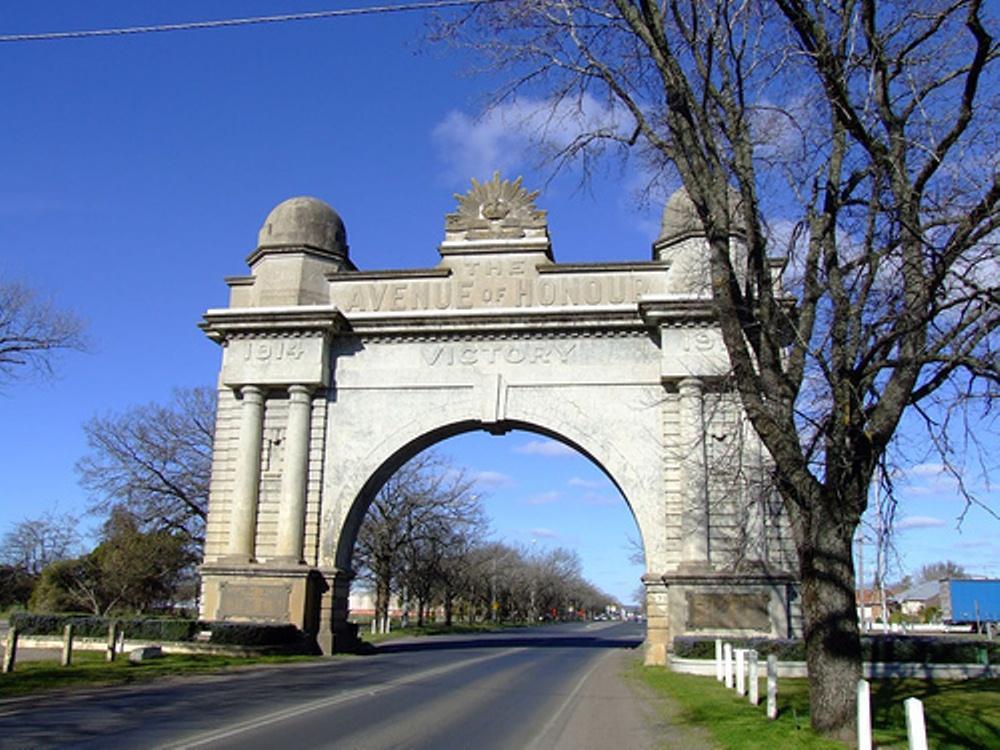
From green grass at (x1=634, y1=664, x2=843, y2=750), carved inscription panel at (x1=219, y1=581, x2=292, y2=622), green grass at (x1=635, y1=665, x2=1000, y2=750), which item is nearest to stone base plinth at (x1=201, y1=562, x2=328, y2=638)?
carved inscription panel at (x1=219, y1=581, x2=292, y2=622)

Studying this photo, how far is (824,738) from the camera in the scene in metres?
9.16

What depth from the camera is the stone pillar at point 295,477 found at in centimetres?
2248

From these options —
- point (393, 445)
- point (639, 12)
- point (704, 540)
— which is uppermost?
point (639, 12)

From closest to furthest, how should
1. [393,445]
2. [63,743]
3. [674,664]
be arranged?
[63,743] → [674,664] → [393,445]

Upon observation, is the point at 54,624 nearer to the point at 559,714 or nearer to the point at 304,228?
the point at 304,228

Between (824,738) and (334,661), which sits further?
(334,661)

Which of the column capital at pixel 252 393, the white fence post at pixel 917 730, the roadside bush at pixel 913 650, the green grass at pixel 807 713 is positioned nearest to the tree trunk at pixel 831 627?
the green grass at pixel 807 713

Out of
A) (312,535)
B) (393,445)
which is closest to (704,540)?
(393,445)

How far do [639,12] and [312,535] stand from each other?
16.0 metres

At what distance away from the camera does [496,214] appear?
24.0 m

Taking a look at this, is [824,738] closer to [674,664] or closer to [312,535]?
[674,664]

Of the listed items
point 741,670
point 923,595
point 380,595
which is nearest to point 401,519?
point 380,595

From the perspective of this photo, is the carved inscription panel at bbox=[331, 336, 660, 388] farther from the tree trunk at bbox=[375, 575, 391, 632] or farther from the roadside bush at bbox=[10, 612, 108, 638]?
the tree trunk at bbox=[375, 575, 391, 632]

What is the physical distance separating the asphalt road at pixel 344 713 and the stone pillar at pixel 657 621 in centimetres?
337
